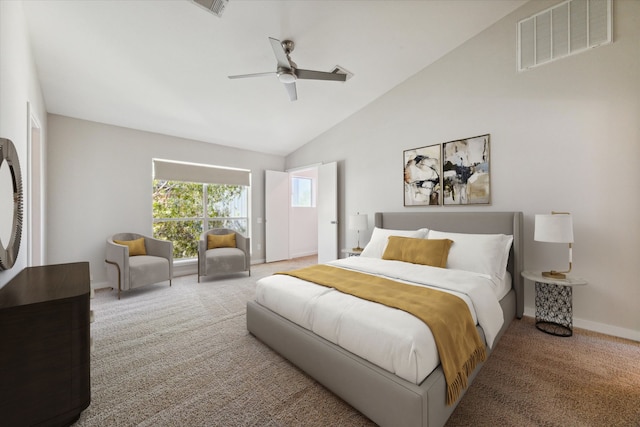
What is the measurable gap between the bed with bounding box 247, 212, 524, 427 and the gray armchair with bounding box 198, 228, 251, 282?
2.17m

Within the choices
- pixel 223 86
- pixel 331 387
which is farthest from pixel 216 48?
pixel 331 387

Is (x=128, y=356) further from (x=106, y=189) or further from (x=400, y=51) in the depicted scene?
(x=400, y=51)

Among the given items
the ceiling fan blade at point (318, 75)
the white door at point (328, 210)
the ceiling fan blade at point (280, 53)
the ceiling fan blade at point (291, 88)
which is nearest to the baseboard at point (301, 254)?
the white door at point (328, 210)

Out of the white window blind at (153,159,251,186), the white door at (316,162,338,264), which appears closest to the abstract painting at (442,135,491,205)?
the white door at (316,162,338,264)

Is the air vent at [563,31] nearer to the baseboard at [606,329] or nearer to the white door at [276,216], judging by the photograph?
the baseboard at [606,329]

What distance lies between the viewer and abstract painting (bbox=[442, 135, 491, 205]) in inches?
130

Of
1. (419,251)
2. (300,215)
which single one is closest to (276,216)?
(300,215)

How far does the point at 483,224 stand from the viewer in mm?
3201

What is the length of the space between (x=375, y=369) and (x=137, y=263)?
373 cm

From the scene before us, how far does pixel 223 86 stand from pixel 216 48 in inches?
27.7

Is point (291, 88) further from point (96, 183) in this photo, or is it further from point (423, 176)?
point (96, 183)

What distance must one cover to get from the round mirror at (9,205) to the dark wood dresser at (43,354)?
0.85 ft

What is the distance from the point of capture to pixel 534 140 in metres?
2.95

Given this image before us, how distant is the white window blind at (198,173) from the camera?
15.2 feet
